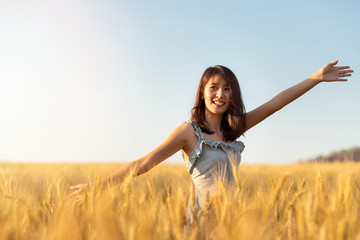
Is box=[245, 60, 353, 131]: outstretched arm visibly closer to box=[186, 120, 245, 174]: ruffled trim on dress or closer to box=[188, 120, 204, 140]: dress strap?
box=[186, 120, 245, 174]: ruffled trim on dress

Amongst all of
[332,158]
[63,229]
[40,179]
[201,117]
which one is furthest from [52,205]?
[332,158]

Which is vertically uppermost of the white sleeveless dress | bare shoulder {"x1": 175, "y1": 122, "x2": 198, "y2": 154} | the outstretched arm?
the outstretched arm

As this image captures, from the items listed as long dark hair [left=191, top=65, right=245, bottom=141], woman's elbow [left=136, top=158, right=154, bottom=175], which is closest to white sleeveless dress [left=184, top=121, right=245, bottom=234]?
long dark hair [left=191, top=65, right=245, bottom=141]

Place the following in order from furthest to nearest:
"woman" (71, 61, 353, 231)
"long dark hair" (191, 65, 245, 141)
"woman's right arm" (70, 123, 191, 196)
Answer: "long dark hair" (191, 65, 245, 141)
"woman" (71, 61, 353, 231)
"woman's right arm" (70, 123, 191, 196)

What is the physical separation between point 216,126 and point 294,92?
24.6 inches

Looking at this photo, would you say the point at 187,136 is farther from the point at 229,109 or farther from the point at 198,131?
the point at 229,109

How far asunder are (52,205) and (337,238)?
3.65ft

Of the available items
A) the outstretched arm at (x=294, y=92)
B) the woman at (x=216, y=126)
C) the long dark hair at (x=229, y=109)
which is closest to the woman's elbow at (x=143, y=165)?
the woman at (x=216, y=126)

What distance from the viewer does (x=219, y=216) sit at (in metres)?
1.20

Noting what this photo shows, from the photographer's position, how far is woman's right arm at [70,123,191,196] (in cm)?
181

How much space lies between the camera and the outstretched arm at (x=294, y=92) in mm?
2518

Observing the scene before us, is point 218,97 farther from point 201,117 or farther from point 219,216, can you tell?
point 219,216

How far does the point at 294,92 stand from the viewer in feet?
8.34

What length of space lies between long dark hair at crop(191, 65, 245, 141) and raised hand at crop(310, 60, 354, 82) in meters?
0.64
